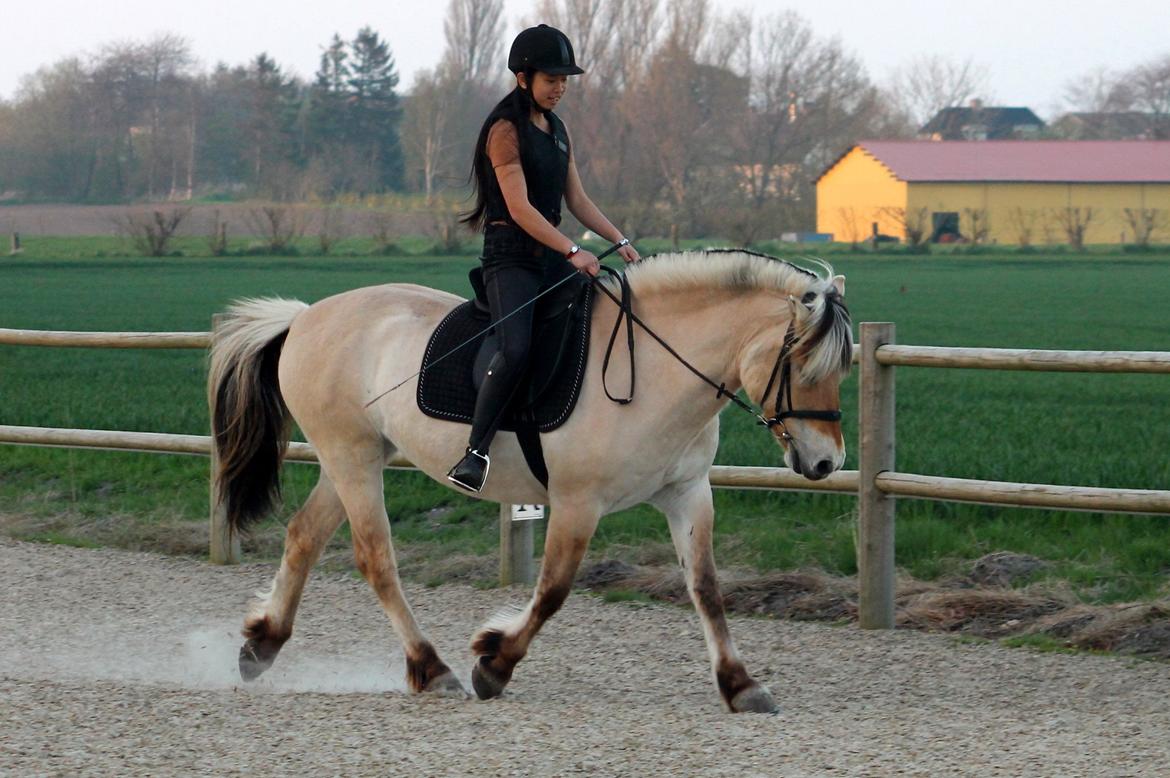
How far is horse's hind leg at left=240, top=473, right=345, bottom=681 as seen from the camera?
5.98 m

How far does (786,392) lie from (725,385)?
0.92 feet

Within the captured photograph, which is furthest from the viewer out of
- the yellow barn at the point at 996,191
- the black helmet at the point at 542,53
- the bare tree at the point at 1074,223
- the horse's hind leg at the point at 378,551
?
the yellow barn at the point at 996,191

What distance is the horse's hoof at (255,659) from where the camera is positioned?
5.95 m

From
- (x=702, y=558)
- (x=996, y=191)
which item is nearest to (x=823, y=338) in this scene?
(x=702, y=558)

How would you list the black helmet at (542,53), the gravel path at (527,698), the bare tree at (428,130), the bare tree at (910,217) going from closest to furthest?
1. the gravel path at (527,698)
2. the black helmet at (542,53)
3. the bare tree at (910,217)
4. the bare tree at (428,130)

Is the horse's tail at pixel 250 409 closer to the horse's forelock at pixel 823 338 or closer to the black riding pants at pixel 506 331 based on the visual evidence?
the black riding pants at pixel 506 331

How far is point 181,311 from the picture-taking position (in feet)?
88.8

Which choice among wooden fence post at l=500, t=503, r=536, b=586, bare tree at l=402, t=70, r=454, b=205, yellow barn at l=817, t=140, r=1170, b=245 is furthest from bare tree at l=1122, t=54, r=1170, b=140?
wooden fence post at l=500, t=503, r=536, b=586

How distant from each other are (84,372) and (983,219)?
53.9 m

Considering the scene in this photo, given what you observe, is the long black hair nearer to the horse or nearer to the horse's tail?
the horse

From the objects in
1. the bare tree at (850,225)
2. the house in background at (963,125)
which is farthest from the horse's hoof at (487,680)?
the house in background at (963,125)

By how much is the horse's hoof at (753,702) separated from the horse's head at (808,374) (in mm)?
795

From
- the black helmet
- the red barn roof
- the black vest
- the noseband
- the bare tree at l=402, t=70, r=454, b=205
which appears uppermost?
the bare tree at l=402, t=70, r=454, b=205

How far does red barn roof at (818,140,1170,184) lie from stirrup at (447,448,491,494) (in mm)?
64470
